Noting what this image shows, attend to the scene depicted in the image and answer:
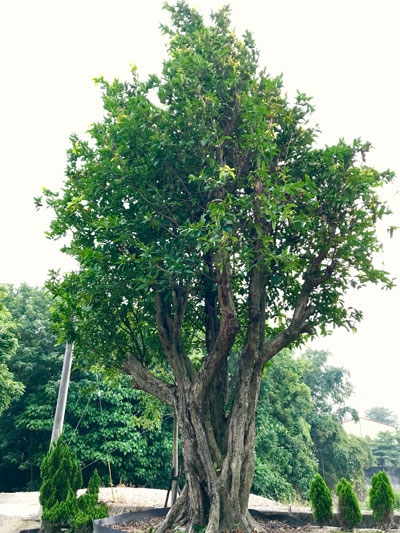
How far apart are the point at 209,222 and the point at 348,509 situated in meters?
5.02

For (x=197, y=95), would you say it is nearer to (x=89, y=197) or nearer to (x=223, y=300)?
(x=89, y=197)

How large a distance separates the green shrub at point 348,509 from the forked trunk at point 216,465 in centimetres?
179

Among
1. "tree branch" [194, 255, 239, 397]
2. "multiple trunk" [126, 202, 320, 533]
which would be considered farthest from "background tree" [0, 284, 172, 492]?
"tree branch" [194, 255, 239, 397]

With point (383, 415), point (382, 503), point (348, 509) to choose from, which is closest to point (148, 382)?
point (348, 509)

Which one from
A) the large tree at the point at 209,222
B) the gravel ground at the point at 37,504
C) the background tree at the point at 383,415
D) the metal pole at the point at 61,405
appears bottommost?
the gravel ground at the point at 37,504

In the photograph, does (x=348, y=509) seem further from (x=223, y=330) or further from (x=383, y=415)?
(x=383, y=415)

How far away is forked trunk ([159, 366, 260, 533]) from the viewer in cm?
573

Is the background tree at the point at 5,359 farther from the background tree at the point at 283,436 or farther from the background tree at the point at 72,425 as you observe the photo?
the background tree at the point at 283,436

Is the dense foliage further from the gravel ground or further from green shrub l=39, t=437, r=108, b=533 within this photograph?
green shrub l=39, t=437, r=108, b=533

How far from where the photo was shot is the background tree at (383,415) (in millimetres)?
59469

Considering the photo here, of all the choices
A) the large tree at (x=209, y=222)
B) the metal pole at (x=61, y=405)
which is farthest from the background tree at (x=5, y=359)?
the large tree at (x=209, y=222)

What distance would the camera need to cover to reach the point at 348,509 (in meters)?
6.79

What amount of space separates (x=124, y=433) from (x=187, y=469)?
1023cm

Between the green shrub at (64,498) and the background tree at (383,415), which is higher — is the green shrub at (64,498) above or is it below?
below
